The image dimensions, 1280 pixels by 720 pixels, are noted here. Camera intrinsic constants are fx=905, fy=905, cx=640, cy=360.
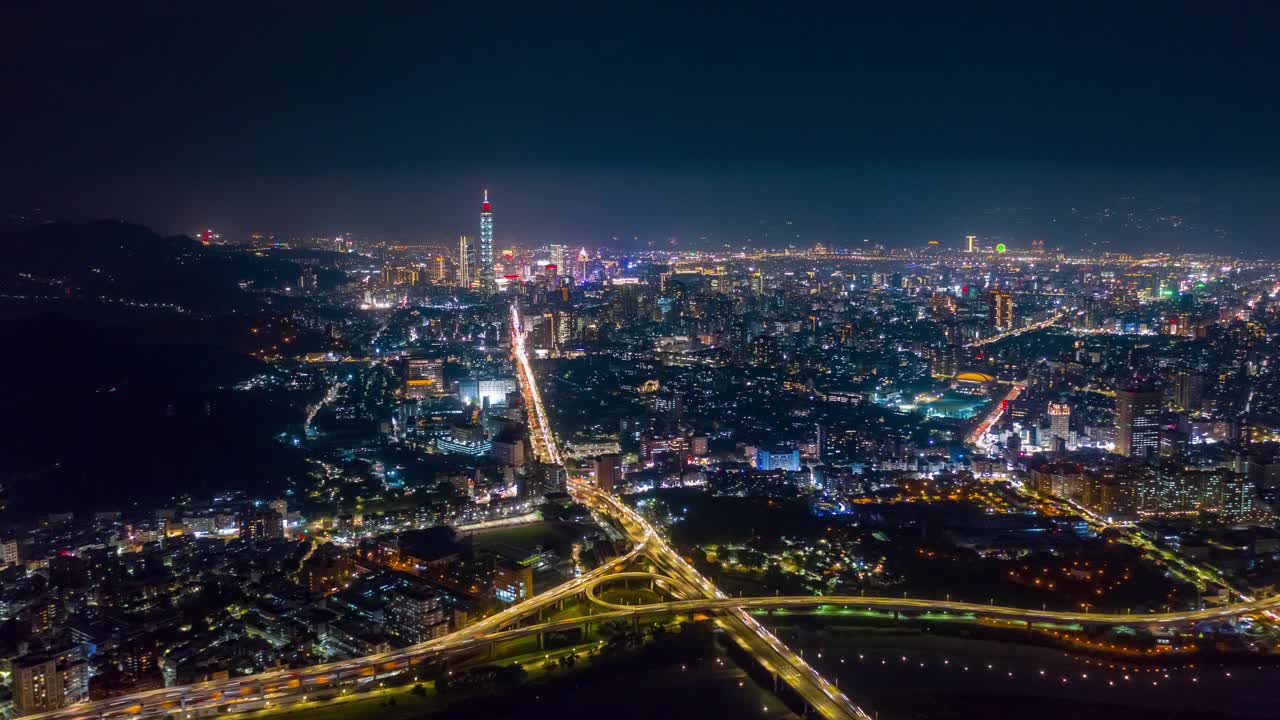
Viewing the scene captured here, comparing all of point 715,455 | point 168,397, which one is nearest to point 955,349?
point 715,455

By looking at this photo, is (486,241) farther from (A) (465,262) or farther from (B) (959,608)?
(B) (959,608)

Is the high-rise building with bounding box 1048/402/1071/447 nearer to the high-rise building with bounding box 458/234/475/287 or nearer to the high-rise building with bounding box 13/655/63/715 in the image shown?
the high-rise building with bounding box 13/655/63/715

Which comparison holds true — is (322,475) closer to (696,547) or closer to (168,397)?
(168,397)

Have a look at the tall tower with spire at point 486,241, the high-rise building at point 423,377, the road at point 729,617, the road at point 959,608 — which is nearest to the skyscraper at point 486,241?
the tall tower with spire at point 486,241

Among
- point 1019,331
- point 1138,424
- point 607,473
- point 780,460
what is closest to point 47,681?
point 607,473

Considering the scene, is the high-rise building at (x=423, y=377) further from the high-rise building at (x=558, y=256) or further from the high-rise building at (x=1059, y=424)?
the high-rise building at (x=558, y=256)

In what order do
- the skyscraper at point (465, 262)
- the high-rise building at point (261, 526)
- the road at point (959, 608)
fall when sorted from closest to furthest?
the road at point (959, 608)
the high-rise building at point (261, 526)
the skyscraper at point (465, 262)
